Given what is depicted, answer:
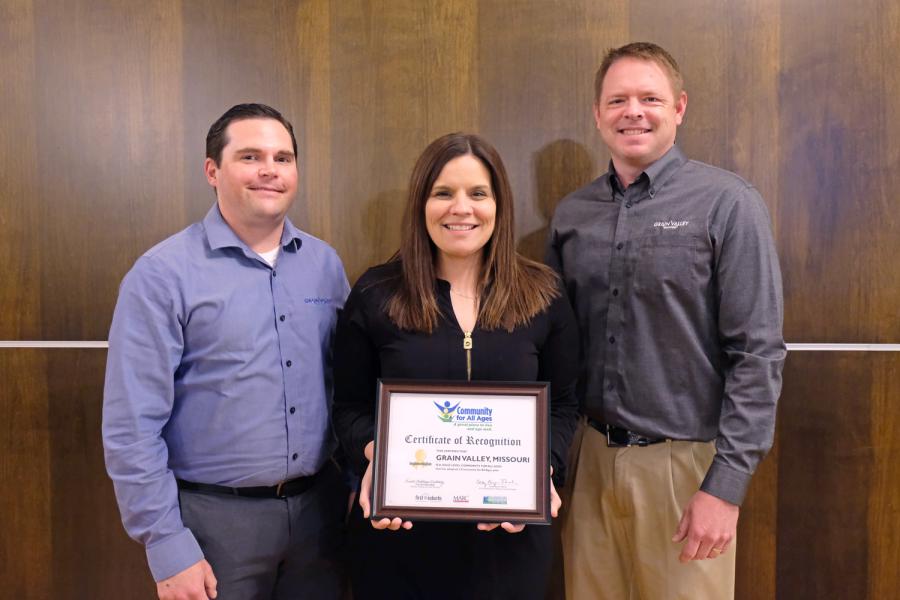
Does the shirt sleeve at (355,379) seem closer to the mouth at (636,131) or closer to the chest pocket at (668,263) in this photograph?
the chest pocket at (668,263)

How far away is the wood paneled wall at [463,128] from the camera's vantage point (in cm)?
197

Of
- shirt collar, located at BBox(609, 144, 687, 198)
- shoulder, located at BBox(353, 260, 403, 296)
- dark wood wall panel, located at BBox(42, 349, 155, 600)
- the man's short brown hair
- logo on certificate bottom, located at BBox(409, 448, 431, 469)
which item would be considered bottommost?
dark wood wall panel, located at BBox(42, 349, 155, 600)

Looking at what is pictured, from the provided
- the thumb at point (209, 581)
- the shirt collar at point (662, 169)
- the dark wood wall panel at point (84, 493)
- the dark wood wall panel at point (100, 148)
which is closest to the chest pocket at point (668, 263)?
the shirt collar at point (662, 169)

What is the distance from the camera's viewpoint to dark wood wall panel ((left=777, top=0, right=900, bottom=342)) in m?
1.96

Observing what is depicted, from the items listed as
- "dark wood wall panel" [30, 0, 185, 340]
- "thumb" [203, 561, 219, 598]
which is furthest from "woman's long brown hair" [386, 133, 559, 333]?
"dark wood wall panel" [30, 0, 185, 340]

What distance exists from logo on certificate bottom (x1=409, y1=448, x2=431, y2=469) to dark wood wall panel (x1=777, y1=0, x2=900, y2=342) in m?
1.38

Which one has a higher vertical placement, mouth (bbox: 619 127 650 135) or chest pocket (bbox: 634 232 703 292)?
mouth (bbox: 619 127 650 135)

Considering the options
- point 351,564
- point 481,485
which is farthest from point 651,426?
point 351,564

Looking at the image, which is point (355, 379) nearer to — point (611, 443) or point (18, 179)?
point (611, 443)

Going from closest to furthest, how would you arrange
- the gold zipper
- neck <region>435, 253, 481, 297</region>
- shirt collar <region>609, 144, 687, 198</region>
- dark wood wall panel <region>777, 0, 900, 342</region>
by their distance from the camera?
the gold zipper → neck <region>435, 253, 481, 297</region> → shirt collar <region>609, 144, 687, 198</region> → dark wood wall panel <region>777, 0, 900, 342</region>

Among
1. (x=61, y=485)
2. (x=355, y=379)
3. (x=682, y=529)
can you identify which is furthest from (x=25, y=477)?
(x=682, y=529)

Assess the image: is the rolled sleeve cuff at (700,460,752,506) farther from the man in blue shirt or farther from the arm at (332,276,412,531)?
the man in blue shirt

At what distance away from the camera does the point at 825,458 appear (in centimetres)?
201

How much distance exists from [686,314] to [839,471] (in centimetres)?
97
